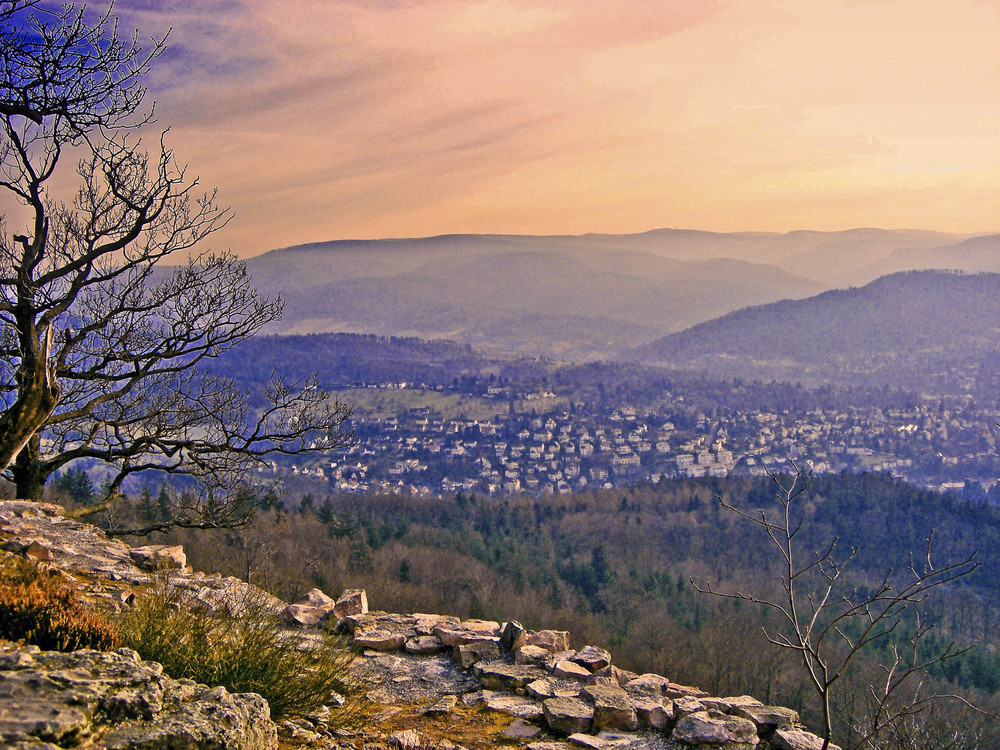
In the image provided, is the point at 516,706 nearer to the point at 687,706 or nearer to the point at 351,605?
the point at 687,706

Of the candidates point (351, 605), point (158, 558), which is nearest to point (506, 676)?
point (351, 605)

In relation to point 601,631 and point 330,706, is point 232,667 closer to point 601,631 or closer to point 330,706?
point 330,706

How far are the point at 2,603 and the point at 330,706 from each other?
3.21 m

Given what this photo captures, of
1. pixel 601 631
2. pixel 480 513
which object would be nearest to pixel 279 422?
pixel 601 631

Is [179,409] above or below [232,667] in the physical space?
above

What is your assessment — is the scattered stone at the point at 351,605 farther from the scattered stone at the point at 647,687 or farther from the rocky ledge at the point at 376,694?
the scattered stone at the point at 647,687

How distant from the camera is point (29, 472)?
46.6 ft

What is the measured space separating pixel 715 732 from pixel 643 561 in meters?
81.9

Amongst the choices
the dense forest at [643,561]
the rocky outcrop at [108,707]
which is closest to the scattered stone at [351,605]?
the rocky outcrop at [108,707]

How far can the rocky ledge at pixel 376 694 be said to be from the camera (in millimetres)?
4566

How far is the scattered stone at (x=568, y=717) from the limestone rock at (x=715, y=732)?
0.89 metres

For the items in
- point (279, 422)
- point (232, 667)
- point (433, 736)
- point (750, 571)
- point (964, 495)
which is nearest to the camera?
point (232, 667)

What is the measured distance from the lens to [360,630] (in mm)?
10797

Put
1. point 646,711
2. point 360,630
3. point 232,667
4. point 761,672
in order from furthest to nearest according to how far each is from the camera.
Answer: point 761,672 → point 360,630 → point 646,711 → point 232,667
